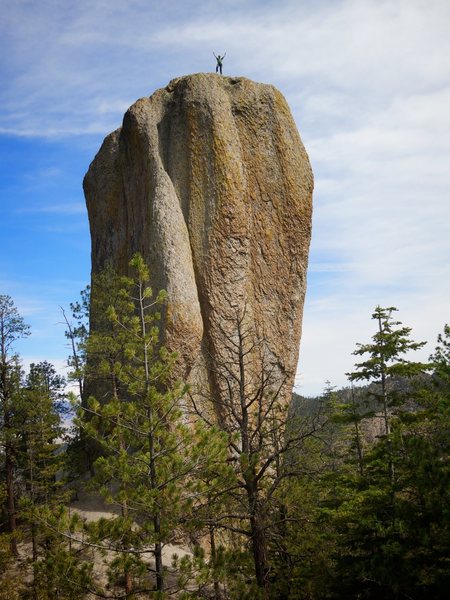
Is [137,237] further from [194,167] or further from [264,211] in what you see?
[264,211]

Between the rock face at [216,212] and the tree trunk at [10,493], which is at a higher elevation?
the rock face at [216,212]

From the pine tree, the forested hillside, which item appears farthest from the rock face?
the pine tree

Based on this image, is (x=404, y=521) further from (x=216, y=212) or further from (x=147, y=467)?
(x=216, y=212)

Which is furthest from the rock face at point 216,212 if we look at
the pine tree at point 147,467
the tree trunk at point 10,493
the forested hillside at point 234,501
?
the pine tree at point 147,467

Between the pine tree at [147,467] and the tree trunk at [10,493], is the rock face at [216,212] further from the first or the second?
the pine tree at [147,467]

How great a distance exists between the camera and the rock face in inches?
925

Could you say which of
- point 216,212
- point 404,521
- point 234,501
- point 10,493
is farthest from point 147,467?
point 216,212

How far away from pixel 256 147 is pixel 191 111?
360cm

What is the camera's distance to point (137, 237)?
86.3 feet

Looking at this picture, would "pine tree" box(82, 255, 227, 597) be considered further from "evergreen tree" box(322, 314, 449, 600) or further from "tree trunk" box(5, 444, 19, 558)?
"tree trunk" box(5, 444, 19, 558)

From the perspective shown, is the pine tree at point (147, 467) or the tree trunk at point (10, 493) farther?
the tree trunk at point (10, 493)

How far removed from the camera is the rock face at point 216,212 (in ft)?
77.0

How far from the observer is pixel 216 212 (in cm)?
2436

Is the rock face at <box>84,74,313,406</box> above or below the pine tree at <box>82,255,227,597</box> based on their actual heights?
above
